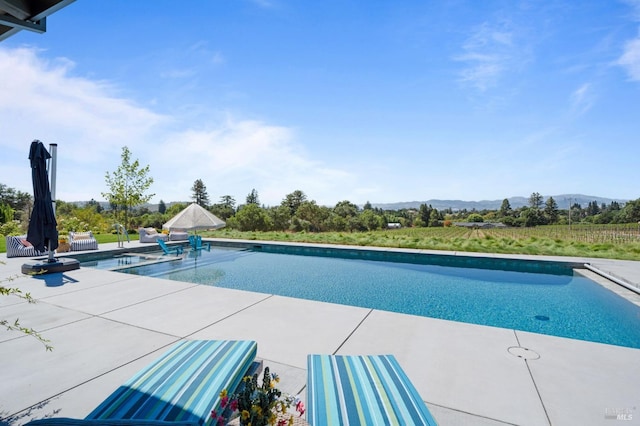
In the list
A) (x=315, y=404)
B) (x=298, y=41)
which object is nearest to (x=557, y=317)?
(x=315, y=404)

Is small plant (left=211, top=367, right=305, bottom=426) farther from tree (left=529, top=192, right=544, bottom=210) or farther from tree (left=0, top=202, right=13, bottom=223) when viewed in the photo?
tree (left=529, top=192, right=544, bottom=210)

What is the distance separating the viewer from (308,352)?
319cm

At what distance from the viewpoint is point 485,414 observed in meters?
2.26

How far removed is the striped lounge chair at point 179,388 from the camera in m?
1.58

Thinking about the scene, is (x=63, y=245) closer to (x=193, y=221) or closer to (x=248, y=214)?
(x=193, y=221)

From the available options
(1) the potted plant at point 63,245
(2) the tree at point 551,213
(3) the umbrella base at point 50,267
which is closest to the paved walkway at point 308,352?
(3) the umbrella base at point 50,267

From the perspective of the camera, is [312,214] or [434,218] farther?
[434,218]

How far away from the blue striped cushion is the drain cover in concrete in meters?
2.71

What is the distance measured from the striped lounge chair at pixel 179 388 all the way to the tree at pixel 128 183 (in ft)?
45.8

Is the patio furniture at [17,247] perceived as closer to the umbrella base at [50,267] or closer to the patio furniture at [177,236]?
the umbrella base at [50,267]

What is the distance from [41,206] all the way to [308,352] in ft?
20.2

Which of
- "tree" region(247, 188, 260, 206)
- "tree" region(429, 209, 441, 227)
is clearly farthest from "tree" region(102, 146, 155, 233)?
"tree" region(247, 188, 260, 206)

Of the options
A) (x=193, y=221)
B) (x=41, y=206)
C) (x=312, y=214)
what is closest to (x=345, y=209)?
(x=312, y=214)

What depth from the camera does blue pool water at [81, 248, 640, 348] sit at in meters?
5.07
